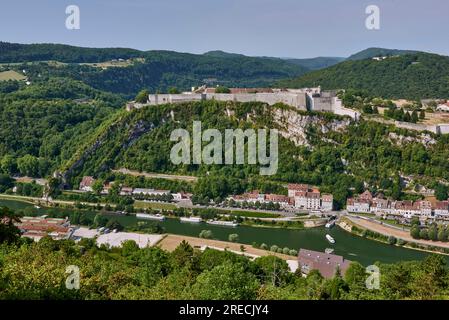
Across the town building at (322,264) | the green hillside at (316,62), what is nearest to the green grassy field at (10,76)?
the town building at (322,264)

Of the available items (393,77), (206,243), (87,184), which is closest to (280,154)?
(87,184)

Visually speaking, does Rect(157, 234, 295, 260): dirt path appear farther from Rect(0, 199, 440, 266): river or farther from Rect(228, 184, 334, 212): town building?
Rect(228, 184, 334, 212): town building

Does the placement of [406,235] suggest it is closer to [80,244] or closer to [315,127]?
[315,127]

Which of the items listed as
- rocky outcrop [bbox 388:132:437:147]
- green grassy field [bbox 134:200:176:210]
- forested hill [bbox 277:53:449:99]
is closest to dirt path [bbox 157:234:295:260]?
green grassy field [bbox 134:200:176:210]

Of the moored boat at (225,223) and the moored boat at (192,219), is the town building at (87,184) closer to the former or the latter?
the moored boat at (192,219)

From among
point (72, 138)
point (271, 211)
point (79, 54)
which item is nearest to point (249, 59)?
point (79, 54)

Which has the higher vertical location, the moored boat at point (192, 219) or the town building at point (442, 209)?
the town building at point (442, 209)
